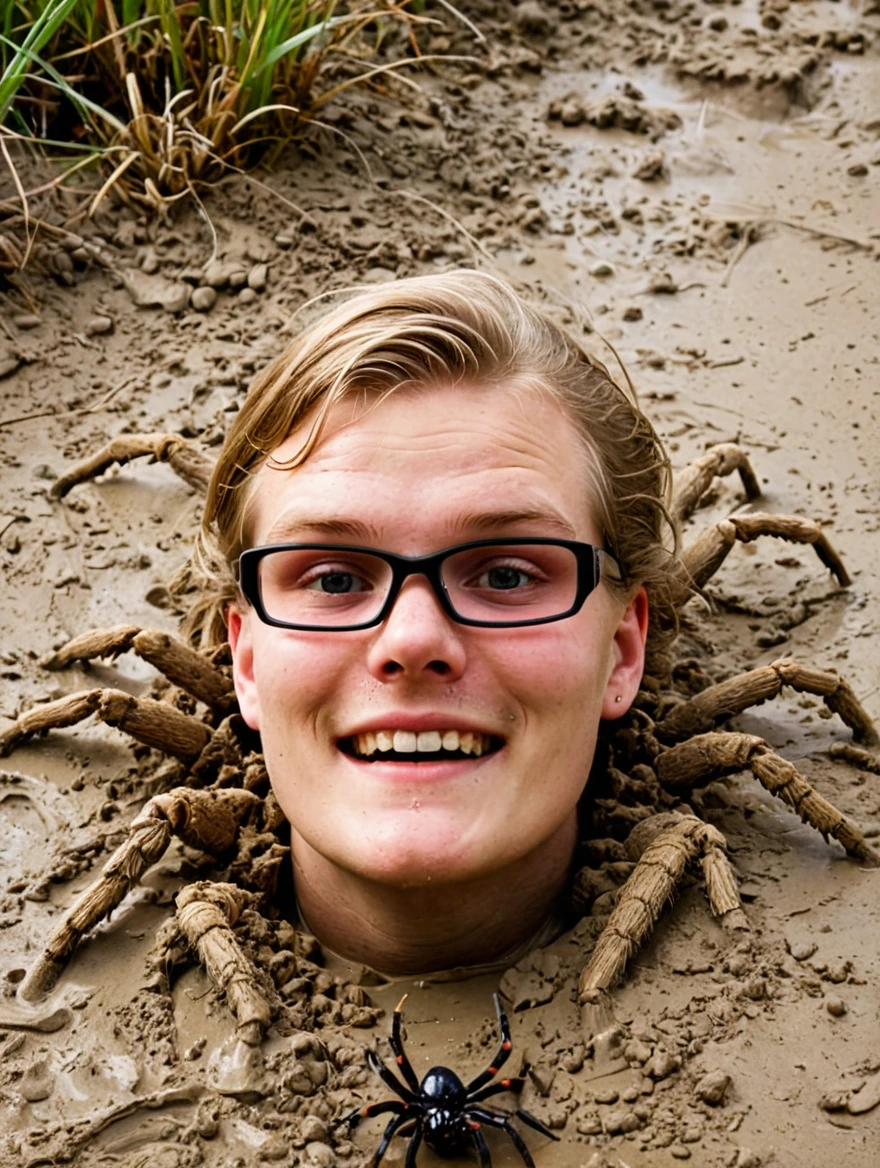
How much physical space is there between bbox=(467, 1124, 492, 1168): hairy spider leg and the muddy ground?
0.09 m

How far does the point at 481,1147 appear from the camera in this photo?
8.66 feet

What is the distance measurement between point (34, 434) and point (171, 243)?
3.02 feet

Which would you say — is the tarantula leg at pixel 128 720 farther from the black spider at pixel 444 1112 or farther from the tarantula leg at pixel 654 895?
the tarantula leg at pixel 654 895

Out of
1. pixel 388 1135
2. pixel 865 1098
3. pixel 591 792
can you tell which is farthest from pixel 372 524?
pixel 865 1098

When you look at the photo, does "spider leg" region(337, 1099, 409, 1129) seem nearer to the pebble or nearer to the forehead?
the forehead

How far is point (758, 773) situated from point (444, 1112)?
42.2 inches

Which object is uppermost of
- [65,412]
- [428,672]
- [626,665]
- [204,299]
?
[428,672]

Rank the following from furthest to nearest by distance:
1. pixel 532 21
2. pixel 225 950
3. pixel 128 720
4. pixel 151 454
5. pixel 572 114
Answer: pixel 532 21 → pixel 572 114 → pixel 151 454 → pixel 128 720 → pixel 225 950

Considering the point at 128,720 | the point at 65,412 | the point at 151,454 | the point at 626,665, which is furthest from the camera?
the point at 65,412

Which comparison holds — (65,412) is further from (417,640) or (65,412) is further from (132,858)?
(417,640)

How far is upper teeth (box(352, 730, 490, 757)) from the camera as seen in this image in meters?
2.82

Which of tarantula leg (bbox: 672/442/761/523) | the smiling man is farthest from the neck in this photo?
tarantula leg (bbox: 672/442/761/523)

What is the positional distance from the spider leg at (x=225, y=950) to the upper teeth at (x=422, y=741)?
0.50 metres

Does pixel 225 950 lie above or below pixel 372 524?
below
